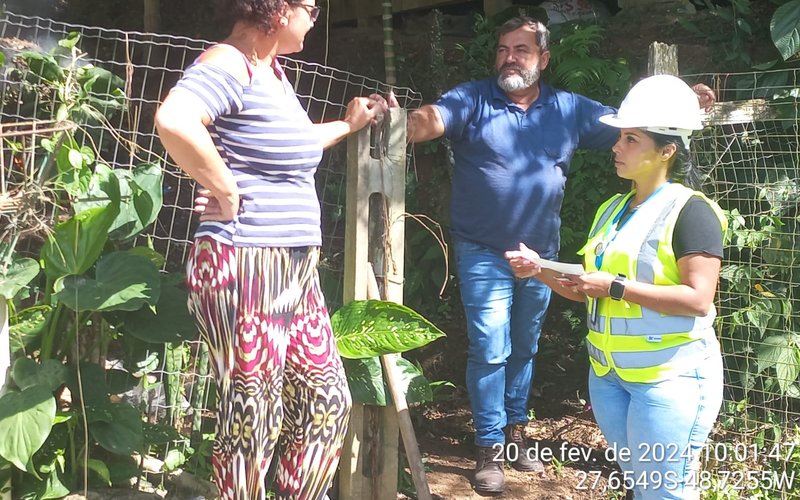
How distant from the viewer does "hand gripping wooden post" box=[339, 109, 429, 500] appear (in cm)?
323

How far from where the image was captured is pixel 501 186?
352 centimetres

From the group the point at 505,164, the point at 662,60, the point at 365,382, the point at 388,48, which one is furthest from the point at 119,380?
the point at 388,48

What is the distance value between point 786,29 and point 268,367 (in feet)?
9.32

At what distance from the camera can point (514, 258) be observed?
2.55m

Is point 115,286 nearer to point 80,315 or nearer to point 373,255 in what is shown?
point 80,315

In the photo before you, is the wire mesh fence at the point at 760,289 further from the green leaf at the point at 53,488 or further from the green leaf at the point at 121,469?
the green leaf at the point at 53,488

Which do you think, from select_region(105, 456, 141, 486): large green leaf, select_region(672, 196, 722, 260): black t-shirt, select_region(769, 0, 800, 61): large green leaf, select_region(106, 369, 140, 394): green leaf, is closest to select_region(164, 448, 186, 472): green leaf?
select_region(105, 456, 141, 486): large green leaf

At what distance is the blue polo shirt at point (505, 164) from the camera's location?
3.52m

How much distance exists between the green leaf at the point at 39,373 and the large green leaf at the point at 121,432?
0.65ft

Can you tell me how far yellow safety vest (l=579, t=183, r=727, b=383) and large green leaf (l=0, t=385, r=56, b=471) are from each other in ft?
5.52

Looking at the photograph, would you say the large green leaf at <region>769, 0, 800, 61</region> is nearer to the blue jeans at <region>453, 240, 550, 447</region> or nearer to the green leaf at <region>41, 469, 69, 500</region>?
the blue jeans at <region>453, 240, 550, 447</region>

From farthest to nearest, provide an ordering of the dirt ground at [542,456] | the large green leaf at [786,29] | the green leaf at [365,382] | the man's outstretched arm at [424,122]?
1. the large green leaf at [786,29]
2. the dirt ground at [542,456]
3. the man's outstretched arm at [424,122]
4. the green leaf at [365,382]

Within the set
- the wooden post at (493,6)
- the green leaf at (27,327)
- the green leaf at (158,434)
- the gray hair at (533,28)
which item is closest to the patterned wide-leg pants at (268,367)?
the green leaf at (158,434)

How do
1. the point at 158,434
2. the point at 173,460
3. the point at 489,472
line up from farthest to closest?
the point at 489,472
the point at 173,460
the point at 158,434
